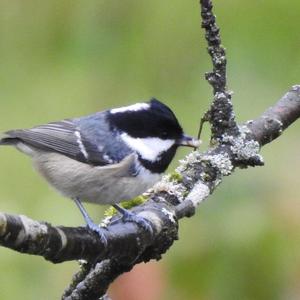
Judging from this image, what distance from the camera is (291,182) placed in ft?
6.70

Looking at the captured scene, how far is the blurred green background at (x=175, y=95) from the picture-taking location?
2.00 m

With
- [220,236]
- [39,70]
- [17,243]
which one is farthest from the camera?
[39,70]

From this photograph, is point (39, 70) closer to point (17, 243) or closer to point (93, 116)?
point (93, 116)

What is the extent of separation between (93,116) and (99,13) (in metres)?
0.27

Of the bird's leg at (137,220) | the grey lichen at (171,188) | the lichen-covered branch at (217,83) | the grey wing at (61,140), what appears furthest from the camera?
the grey wing at (61,140)

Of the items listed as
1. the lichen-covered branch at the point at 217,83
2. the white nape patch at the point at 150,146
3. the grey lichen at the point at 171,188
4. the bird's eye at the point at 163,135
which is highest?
the lichen-covered branch at the point at 217,83

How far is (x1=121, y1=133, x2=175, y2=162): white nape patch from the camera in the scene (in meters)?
2.17

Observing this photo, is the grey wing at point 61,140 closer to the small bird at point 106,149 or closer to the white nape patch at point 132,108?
the small bird at point 106,149

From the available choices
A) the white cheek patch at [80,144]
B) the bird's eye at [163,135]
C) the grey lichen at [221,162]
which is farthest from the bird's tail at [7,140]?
the grey lichen at [221,162]

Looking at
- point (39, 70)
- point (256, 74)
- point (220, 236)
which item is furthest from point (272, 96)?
point (39, 70)

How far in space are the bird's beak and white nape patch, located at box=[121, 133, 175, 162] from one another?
18 millimetres

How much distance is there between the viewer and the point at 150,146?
7.14 feet

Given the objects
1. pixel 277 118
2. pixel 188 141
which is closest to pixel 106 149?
pixel 188 141

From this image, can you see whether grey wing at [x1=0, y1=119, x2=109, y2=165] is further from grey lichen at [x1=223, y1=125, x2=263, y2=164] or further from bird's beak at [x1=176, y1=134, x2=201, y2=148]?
grey lichen at [x1=223, y1=125, x2=263, y2=164]
